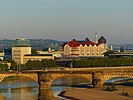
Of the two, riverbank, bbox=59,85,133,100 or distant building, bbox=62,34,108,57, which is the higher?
distant building, bbox=62,34,108,57

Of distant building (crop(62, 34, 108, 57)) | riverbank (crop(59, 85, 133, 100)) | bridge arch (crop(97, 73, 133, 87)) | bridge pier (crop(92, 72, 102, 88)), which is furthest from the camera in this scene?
distant building (crop(62, 34, 108, 57))

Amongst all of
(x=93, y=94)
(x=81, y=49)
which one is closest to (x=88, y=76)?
(x=93, y=94)

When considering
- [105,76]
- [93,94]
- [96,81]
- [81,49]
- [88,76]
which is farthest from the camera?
[81,49]

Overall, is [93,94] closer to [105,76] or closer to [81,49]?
[105,76]

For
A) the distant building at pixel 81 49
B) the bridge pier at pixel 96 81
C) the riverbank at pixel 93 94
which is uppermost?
the distant building at pixel 81 49

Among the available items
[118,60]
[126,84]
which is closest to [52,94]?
[126,84]

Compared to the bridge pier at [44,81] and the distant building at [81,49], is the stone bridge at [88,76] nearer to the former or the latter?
the bridge pier at [44,81]

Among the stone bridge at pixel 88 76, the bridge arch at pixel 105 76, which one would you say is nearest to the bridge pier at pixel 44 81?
the stone bridge at pixel 88 76

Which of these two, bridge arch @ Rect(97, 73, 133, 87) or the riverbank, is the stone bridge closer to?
bridge arch @ Rect(97, 73, 133, 87)

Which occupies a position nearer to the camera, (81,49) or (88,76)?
(88,76)

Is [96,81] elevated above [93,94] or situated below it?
above

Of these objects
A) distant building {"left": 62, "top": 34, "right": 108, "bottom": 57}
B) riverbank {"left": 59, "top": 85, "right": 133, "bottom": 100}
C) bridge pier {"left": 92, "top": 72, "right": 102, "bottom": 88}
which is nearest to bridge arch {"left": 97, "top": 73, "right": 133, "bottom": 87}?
bridge pier {"left": 92, "top": 72, "right": 102, "bottom": 88}

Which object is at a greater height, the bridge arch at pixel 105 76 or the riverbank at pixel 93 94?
the bridge arch at pixel 105 76

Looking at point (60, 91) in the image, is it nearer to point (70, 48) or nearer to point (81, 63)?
point (81, 63)
